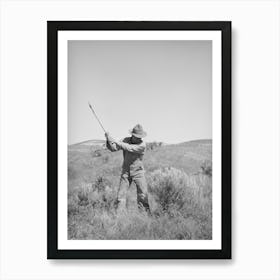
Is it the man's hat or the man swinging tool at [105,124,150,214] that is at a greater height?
the man's hat

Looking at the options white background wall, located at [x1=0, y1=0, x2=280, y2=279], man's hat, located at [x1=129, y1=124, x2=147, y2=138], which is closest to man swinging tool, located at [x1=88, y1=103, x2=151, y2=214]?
man's hat, located at [x1=129, y1=124, x2=147, y2=138]

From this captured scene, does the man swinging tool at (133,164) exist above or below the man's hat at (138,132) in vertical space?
below

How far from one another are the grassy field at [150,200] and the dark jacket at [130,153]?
0.03 m

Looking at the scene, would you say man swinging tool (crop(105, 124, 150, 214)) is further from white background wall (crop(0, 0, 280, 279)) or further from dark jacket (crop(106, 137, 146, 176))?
white background wall (crop(0, 0, 280, 279))

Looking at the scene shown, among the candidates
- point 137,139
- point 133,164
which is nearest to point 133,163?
point 133,164

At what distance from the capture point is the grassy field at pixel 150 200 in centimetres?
185

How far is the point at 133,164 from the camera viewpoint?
187 centimetres

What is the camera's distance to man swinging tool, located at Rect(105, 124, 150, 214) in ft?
6.07
